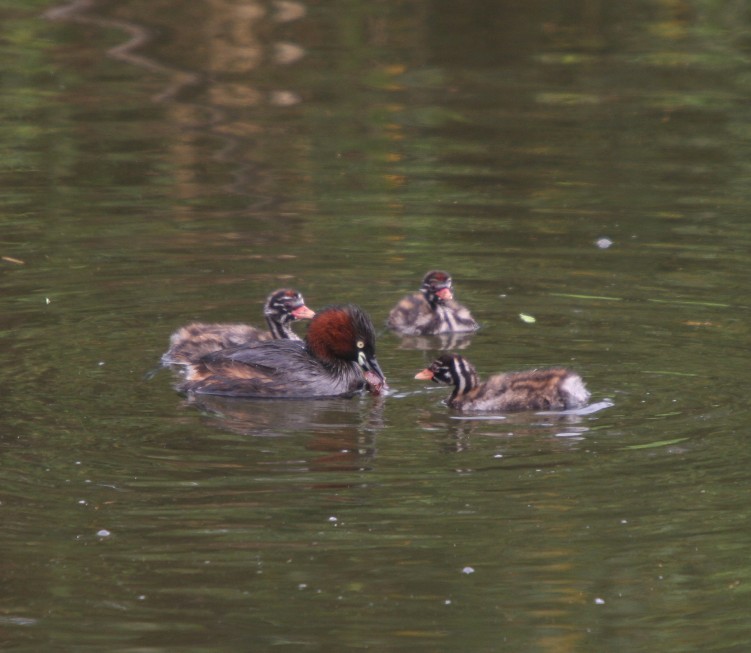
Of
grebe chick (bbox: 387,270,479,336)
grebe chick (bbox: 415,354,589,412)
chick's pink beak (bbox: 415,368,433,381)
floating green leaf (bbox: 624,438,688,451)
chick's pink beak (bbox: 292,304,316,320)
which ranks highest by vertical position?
floating green leaf (bbox: 624,438,688,451)

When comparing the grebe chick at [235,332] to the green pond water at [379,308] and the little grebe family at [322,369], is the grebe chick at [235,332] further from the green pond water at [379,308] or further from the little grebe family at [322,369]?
the green pond water at [379,308]

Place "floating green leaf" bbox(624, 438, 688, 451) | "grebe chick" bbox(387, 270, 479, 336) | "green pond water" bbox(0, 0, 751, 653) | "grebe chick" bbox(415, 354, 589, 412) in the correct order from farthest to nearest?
"grebe chick" bbox(387, 270, 479, 336), "grebe chick" bbox(415, 354, 589, 412), "floating green leaf" bbox(624, 438, 688, 451), "green pond water" bbox(0, 0, 751, 653)

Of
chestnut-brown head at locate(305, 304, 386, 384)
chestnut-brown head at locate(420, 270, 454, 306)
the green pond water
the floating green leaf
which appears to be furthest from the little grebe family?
chestnut-brown head at locate(420, 270, 454, 306)

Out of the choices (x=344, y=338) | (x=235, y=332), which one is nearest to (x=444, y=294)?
(x=344, y=338)

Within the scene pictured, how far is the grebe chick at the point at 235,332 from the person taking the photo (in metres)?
10.0

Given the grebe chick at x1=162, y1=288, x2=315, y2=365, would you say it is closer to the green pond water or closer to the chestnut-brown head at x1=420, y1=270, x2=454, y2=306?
the green pond water

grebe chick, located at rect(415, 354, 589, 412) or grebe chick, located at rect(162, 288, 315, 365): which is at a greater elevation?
grebe chick, located at rect(415, 354, 589, 412)

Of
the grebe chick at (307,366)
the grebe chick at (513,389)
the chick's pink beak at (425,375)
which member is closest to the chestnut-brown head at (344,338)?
the grebe chick at (307,366)

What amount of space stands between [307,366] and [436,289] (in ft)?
5.13

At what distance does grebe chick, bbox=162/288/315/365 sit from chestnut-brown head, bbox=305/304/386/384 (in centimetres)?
41

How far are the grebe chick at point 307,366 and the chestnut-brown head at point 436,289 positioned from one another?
1226 millimetres

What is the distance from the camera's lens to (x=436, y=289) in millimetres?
11062

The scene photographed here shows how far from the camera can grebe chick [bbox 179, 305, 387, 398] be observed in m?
9.63

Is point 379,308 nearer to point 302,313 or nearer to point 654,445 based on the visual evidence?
point 302,313
